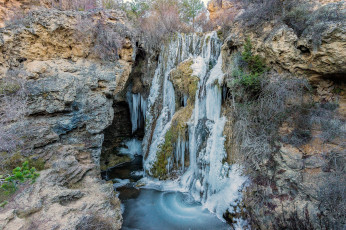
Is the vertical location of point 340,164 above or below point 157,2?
below

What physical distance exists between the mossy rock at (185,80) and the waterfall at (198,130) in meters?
0.18

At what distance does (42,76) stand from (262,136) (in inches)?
296

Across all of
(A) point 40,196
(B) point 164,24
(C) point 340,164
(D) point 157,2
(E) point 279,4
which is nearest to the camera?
(A) point 40,196

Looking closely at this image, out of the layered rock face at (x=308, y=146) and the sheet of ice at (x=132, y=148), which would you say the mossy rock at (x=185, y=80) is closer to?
the layered rock face at (x=308, y=146)

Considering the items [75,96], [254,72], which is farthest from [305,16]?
Answer: [75,96]

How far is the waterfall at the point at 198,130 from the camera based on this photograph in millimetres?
5607

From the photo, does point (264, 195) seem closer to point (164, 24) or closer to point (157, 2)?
point (164, 24)

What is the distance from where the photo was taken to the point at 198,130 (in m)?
6.88

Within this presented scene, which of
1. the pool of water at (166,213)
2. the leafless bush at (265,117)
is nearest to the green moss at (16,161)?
the pool of water at (166,213)

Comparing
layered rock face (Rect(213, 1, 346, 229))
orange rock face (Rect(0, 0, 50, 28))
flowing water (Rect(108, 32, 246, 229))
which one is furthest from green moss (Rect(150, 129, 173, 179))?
orange rock face (Rect(0, 0, 50, 28))

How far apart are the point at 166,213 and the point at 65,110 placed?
195 inches

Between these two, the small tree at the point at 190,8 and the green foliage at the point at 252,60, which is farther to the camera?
the small tree at the point at 190,8

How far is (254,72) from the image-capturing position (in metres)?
5.84

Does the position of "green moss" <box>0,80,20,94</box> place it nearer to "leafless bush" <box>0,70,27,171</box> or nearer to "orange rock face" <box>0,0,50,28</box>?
"leafless bush" <box>0,70,27,171</box>
